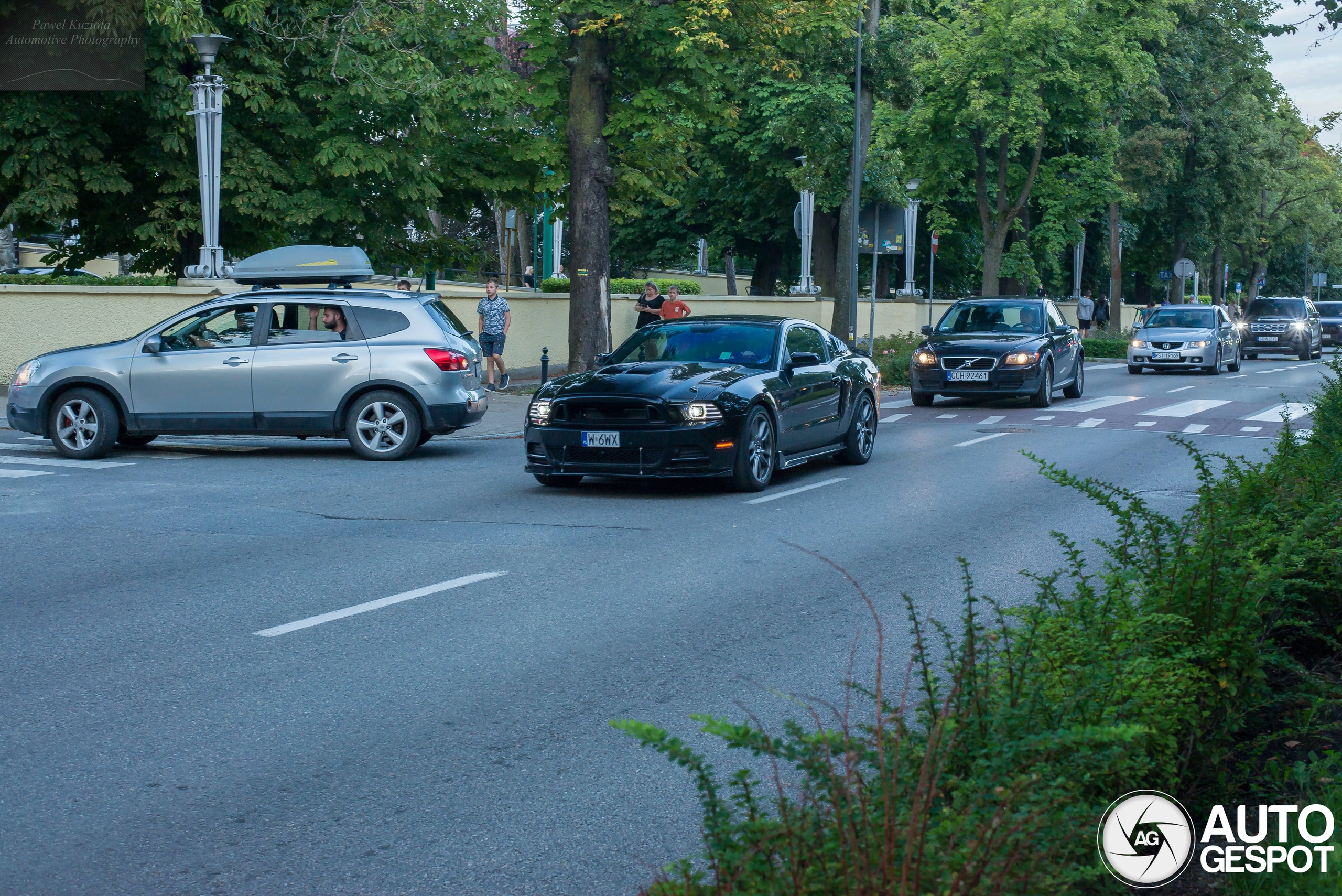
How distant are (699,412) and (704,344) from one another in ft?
5.04

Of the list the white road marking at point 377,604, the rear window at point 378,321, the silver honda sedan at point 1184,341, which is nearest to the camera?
the white road marking at point 377,604

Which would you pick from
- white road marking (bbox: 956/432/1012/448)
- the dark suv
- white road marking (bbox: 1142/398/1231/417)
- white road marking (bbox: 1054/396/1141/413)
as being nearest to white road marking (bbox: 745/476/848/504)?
white road marking (bbox: 956/432/1012/448)

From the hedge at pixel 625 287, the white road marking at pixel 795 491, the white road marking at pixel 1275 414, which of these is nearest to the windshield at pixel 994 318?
the white road marking at pixel 1275 414

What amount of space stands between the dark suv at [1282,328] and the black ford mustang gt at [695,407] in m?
36.9

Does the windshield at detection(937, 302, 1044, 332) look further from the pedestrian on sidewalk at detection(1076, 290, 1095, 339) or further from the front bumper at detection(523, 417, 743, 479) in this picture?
the pedestrian on sidewalk at detection(1076, 290, 1095, 339)

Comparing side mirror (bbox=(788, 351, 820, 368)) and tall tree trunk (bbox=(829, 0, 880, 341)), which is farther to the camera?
tall tree trunk (bbox=(829, 0, 880, 341))

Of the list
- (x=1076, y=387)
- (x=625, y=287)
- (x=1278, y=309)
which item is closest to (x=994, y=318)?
(x=1076, y=387)

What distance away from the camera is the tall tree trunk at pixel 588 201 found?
2397 centimetres

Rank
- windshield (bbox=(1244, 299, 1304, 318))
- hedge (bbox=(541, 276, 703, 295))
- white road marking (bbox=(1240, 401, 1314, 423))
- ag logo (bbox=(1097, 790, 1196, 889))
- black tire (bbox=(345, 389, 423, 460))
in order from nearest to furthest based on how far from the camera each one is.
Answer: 1. ag logo (bbox=(1097, 790, 1196, 889))
2. black tire (bbox=(345, 389, 423, 460))
3. white road marking (bbox=(1240, 401, 1314, 423))
4. hedge (bbox=(541, 276, 703, 295))
5. windshield (bbox=(1244, 299, 1304, 318))

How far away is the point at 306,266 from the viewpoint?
16.8 m

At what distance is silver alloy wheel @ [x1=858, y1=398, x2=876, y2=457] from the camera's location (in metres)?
15.2

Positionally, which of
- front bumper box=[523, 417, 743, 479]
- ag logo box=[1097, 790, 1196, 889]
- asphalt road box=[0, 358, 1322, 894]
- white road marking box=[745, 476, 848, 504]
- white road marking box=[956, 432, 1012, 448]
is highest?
front bumper box=[523, 417, 743, 479]

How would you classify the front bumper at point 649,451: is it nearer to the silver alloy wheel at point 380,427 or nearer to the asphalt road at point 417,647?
the asphalt road at point 417,647

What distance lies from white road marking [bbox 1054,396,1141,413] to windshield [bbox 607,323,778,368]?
35.0 feet
